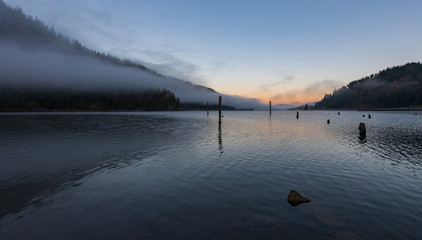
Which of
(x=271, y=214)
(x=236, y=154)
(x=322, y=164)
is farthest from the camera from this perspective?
(x=236, y=154)

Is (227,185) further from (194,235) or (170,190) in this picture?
(194,235)

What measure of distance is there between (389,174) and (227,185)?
10888 mm

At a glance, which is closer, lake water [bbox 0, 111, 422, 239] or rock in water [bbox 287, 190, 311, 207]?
lake water [bbox 0, 111, 422, 239]

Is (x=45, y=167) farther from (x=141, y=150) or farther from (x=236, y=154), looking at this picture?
(x=236, y=154)

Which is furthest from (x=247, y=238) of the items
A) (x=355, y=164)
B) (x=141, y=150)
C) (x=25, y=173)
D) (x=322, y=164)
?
(x=141, y=150)

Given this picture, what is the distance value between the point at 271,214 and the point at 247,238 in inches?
74.0

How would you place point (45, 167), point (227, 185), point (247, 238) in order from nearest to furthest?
point (247, 238) < point (227, 185) < point (45, 167)

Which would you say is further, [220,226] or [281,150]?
[281,150]

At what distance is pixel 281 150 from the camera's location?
20094mm

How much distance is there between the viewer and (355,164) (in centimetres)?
1508

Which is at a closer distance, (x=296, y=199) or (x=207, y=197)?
(x=296, y=199)

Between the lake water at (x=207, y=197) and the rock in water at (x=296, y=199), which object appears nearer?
the lake water at (x=207, y=197)

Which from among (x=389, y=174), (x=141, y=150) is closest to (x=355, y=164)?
(x=389, y=174)

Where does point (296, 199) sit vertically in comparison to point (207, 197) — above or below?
above
